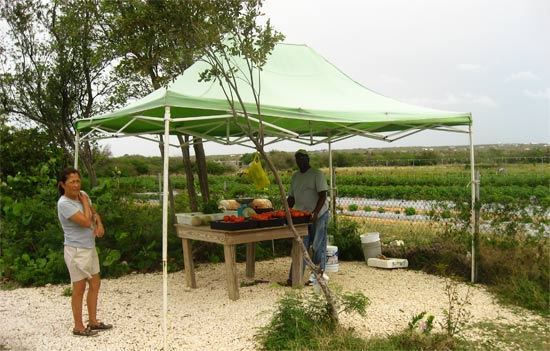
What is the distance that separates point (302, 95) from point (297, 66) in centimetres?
107

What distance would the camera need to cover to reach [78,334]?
529cm

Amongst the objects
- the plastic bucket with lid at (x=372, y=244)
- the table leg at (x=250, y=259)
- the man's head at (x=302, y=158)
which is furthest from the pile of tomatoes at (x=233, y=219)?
the plastic bucket with lid at (x=372, y=244)

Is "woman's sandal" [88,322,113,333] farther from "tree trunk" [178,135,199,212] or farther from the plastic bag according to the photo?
"tree trunk" [178,135,199,212]

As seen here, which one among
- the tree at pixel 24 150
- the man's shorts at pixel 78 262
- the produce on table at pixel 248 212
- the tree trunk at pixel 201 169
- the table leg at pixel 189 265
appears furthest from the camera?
the tree at pixel 24 150

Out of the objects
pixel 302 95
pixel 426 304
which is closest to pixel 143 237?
pixel 302 95

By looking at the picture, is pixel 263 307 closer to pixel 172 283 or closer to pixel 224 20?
pixel 172 283

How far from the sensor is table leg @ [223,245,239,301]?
6313 mm

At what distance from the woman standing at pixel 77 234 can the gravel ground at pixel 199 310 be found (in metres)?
0.48

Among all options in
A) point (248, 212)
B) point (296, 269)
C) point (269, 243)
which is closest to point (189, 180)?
point (269, 243)

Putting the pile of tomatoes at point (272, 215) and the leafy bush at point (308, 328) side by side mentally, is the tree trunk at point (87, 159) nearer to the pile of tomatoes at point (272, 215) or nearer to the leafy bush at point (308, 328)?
the pile of tomatoes at point (272, 215)

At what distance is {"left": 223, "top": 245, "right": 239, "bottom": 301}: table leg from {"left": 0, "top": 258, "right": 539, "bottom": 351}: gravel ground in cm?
11

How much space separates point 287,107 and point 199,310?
246 centimetres

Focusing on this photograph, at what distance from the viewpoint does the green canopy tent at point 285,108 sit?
19.6ft

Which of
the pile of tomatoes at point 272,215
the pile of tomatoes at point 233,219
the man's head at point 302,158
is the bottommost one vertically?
the pile of tomatoes at point 272,215
